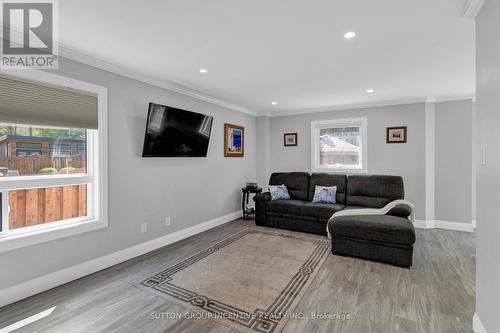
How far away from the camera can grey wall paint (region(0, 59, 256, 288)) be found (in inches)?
100

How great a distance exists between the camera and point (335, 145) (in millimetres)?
5520

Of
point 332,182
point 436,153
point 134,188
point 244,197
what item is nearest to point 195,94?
point 134,188

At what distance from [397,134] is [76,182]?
17.5 ft

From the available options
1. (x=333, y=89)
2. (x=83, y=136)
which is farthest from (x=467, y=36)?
(x=83, y=136)

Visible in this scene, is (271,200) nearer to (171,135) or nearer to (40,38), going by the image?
(171,135)

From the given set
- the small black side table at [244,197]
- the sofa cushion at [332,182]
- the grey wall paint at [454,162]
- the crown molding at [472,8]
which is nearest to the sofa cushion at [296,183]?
the sofa cushion at [332,182]

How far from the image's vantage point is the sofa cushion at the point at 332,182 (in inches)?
190

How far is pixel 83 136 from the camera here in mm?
2906

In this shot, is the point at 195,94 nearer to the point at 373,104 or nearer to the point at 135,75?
the point at 135,75

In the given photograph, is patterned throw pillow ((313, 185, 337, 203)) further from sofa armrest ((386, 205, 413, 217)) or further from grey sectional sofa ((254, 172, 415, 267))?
sofa armrest ((386, 205, 413, 217))

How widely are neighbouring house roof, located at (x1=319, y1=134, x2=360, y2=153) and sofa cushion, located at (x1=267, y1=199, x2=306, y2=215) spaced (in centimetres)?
161

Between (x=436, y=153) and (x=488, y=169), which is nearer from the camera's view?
(x=488, y=169)

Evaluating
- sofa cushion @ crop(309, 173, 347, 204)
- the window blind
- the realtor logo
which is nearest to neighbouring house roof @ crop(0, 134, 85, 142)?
the window blind

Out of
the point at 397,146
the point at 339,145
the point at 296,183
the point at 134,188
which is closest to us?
the point at 134,188
